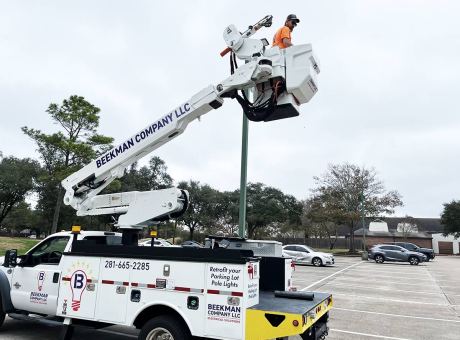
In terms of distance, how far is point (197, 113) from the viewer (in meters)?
6.83

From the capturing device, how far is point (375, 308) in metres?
11.1

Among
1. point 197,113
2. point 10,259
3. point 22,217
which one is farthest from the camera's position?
point 22,217

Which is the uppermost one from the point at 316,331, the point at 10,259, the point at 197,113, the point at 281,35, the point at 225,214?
the point at 225,214

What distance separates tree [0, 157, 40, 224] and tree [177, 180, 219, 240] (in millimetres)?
18863

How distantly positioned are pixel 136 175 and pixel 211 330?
1992 inches

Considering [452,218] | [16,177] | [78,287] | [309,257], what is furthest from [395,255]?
[16,177]

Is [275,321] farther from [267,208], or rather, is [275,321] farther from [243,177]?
[267,208]

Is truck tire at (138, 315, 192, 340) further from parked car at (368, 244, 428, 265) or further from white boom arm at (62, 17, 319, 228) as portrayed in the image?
parked car at (368, 244, 428, 265)

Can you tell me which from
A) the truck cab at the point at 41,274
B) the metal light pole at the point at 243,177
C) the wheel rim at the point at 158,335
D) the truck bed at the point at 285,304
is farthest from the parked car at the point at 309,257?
the wheel rim at the point at 158,335

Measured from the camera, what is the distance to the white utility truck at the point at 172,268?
15.9 feet

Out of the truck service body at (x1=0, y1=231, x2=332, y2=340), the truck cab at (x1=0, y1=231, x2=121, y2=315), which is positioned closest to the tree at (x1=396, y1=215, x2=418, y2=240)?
the truck service body at (x1=0, y1=231, x2=332, y2=340)

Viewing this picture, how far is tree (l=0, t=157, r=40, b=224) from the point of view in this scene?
154ft

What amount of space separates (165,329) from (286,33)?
472cm

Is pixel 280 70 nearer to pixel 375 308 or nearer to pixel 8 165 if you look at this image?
pixel 375 308
